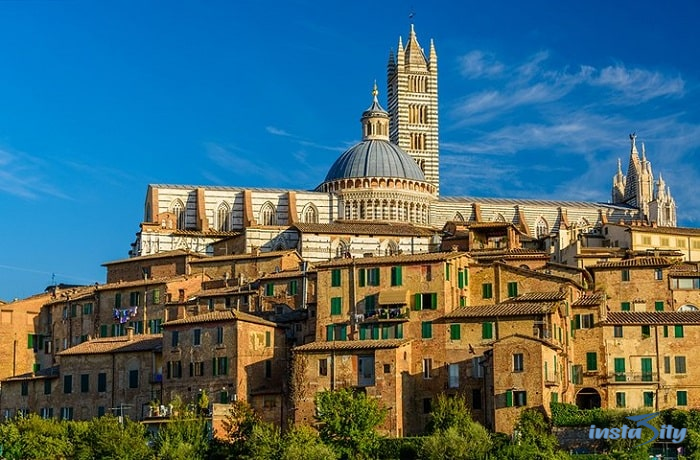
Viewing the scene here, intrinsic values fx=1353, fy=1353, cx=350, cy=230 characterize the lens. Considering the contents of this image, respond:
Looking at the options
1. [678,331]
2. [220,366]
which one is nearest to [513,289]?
[678,331]

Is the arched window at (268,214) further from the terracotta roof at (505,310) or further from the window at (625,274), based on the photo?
the terracotta roof at (505,310)

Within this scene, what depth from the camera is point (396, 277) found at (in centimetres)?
5806

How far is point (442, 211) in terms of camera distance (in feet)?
317

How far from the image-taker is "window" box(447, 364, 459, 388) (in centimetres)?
5475

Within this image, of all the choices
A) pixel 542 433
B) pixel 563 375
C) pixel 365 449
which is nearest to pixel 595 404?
pixel 563 375

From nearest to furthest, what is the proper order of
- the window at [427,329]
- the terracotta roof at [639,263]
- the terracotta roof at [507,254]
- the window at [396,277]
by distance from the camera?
the window at [427,329] → the window at [396,277] → the terracotta roof at [639,263] → the terracotta roof at [507,254]

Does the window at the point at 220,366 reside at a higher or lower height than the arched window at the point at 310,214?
lower

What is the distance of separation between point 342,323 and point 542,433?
11104 millimetres

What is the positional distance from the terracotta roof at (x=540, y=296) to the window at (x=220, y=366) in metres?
12.7

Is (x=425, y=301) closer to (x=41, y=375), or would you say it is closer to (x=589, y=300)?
(x=589, y=300)

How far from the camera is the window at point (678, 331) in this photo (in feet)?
190

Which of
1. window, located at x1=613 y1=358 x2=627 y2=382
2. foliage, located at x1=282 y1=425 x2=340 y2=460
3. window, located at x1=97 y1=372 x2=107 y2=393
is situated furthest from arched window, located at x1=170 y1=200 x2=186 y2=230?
foliage, located at x1=282 y1=425 x2=340 y2=460

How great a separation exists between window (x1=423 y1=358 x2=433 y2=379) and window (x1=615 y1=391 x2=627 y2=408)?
8.52 metres

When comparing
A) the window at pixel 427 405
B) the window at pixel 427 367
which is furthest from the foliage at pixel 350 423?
the window at pixel 427 367
